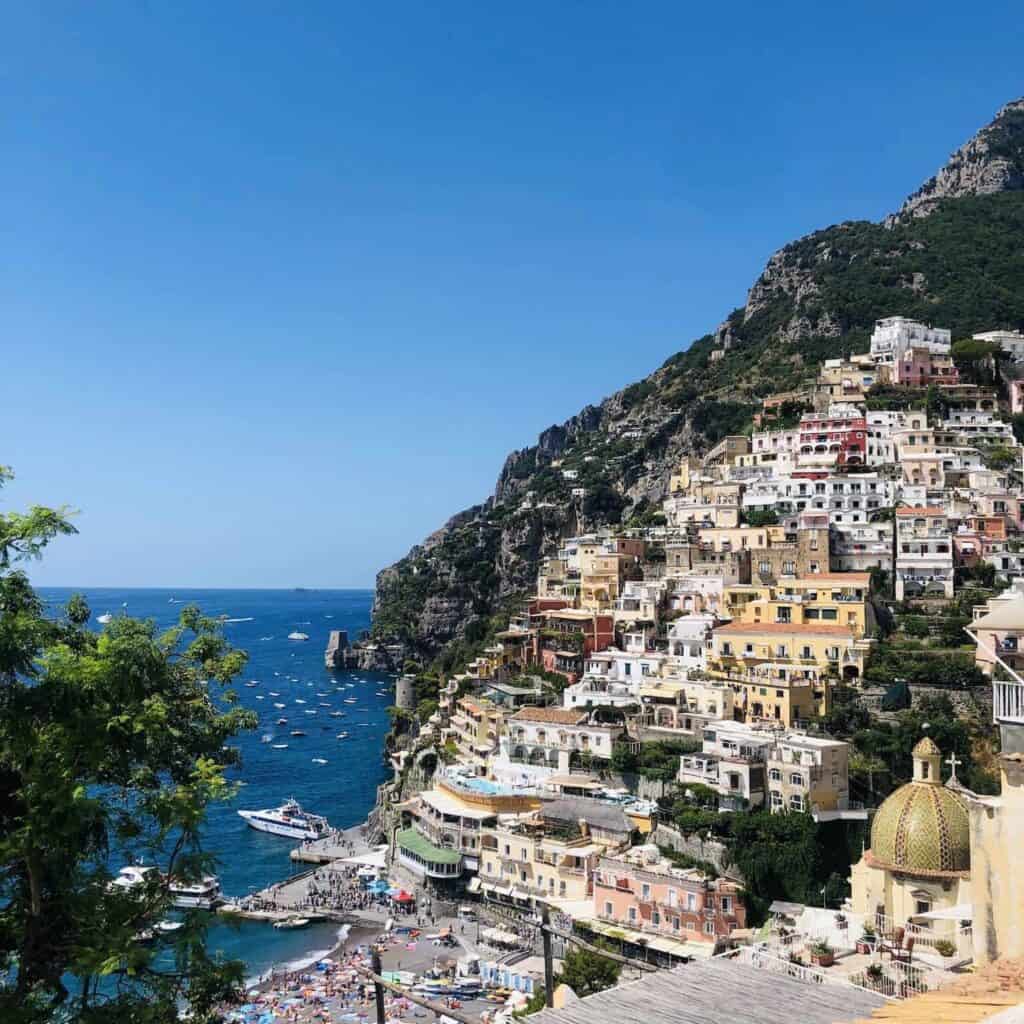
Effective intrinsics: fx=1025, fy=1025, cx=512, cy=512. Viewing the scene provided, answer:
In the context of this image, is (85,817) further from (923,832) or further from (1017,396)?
(1017,396)

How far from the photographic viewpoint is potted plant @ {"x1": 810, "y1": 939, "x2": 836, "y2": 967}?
20597mm

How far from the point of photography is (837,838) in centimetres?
3850

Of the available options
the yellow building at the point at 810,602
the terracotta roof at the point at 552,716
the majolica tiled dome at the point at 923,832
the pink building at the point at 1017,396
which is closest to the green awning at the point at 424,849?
the terracotta roof at the point at 552,716

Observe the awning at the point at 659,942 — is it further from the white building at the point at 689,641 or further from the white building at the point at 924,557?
the white building at the point at 924,557

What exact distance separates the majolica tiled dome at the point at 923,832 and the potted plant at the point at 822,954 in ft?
14.0

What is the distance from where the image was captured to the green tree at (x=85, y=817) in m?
10.3

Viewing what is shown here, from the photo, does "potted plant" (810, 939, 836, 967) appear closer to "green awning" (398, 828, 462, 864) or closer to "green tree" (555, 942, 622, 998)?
"green tree" (555, 942, 622, 998)

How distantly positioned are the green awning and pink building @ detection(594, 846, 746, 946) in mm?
8923

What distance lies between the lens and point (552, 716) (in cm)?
5031

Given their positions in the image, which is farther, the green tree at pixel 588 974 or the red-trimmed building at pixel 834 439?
the red-trimmed building at pixel 834 439

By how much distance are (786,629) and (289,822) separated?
3006cm

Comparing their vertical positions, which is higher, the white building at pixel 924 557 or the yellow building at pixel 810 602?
the white building at pixel 924 557

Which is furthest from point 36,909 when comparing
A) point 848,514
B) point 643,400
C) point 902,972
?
point 643,400

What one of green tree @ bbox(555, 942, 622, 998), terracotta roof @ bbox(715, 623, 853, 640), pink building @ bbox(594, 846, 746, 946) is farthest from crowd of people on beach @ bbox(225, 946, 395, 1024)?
terracotta roof @ bbox(715, 623, 853, 640)
